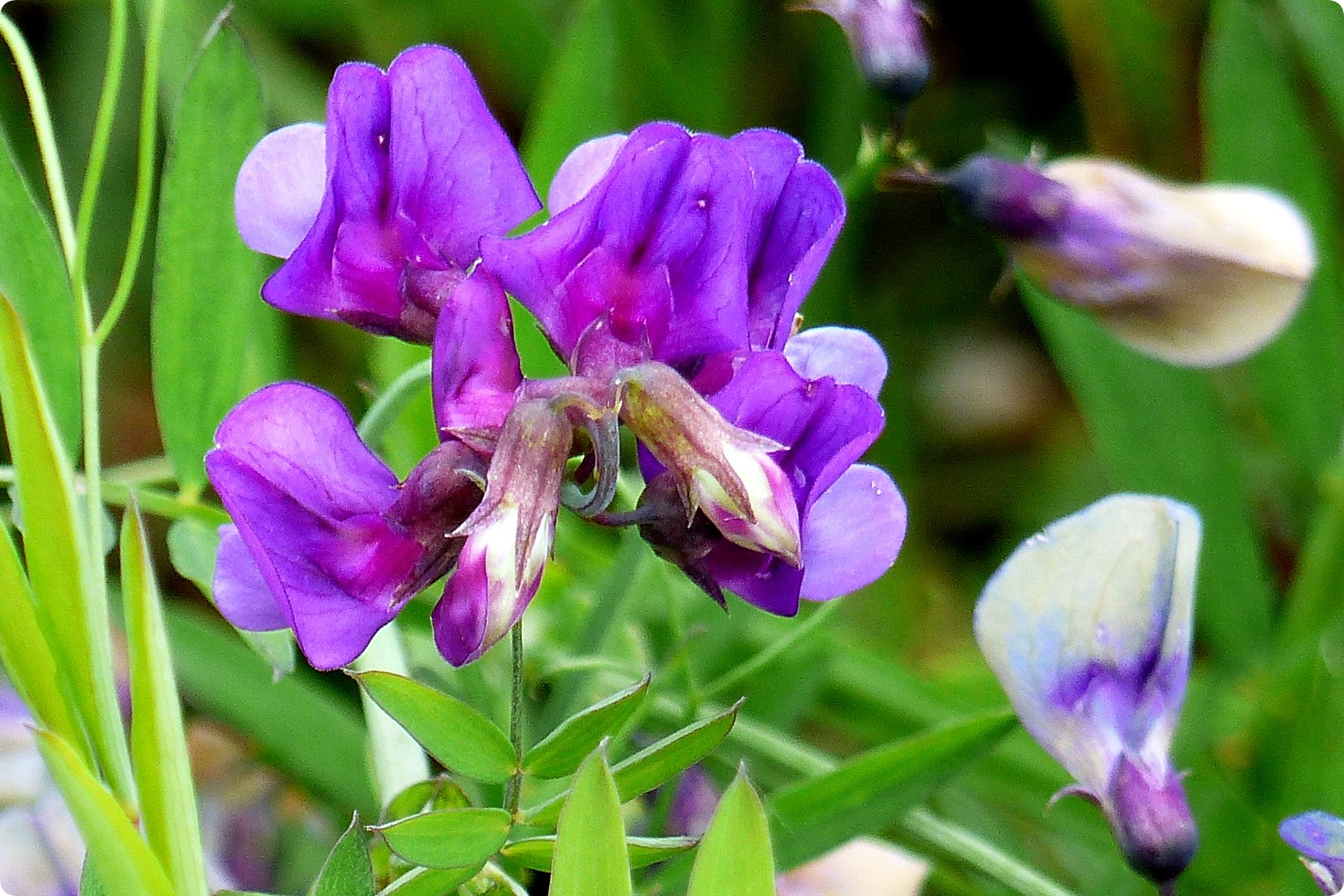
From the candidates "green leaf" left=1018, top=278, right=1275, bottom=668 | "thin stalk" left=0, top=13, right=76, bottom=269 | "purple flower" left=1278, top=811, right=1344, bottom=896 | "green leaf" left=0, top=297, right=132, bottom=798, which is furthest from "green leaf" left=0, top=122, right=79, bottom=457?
"green leaf" left=1018, top=278, right=1275, bottom=668

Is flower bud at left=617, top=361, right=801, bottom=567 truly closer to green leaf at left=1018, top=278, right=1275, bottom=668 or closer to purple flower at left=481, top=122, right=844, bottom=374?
purple flower at left=481, top=122, right=844, bottom=374

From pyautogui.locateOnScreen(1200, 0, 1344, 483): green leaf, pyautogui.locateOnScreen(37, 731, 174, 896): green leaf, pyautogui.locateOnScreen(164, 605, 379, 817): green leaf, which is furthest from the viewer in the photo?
pyautogui.locateOnScreen(1200, 0, 1344, 483): green leaf

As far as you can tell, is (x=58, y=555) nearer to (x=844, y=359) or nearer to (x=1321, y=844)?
(x=844, y=359)

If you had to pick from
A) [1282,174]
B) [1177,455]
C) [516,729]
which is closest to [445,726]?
[516,729]

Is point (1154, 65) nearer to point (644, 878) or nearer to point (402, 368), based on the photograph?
point (402, 368)

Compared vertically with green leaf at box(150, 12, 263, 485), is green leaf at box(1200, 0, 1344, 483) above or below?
below

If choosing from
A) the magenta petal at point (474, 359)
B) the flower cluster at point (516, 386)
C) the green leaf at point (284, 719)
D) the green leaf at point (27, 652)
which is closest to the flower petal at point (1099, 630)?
the flower cluster at point (516, 386)
